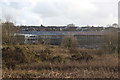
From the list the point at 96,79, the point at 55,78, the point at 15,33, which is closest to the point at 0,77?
the point at 55,78

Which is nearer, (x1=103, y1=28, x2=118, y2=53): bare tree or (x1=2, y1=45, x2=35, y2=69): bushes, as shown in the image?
(x1=2, y1=45, x2=35, y2=69): bushes

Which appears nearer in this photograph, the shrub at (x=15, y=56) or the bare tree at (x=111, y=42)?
the shrub at (x=15, y=56)

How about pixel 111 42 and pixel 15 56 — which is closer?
pixel 15 56

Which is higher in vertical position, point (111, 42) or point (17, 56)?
point (111, 42)

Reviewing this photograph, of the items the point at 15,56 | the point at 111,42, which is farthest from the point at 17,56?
the point at 111,42

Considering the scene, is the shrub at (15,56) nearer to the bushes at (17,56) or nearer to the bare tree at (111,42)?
the bushes at (17,56)

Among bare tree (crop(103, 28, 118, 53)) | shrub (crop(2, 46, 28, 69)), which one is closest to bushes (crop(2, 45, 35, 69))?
shrub (crop(2, 46, 28, 69))

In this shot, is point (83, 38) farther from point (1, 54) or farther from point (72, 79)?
point (72, 79)

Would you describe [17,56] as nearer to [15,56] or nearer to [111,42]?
[15,56]

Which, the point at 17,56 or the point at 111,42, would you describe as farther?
the point at 111,42

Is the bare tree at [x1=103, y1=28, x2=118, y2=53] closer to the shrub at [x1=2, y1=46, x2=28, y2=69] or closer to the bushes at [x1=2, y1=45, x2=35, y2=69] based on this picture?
the bushes at [x1=2, y1=45, x2=35, y2=69]

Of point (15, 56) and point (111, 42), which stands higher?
point (111, 42)

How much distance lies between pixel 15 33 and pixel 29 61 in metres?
21.4

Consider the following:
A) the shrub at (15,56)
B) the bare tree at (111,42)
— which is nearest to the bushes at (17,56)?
the shrub at (15,56)
